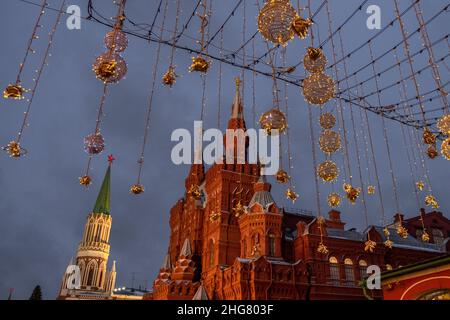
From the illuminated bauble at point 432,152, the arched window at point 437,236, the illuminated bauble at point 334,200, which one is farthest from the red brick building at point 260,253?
the illuminated bauble at point 432,152

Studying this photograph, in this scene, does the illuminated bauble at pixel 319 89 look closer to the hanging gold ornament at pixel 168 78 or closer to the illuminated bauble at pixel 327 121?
the illuminated bauble at pixel 327 121

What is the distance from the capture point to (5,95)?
7.59 meters

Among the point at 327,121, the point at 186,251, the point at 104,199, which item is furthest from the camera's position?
the point at 104,199

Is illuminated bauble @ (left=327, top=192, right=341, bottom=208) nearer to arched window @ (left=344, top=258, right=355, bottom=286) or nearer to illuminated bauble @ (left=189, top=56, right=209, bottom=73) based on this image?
illuminated bauble @ (left=189, top=56, right=209, bottom=73)

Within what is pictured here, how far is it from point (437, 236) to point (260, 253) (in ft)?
83.9

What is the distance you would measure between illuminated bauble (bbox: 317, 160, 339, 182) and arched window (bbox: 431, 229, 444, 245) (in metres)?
38.5

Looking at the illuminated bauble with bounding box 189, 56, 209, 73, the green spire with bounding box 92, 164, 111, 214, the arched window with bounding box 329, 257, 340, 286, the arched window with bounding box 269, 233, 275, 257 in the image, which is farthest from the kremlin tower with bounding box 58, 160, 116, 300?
the illuminated bauble with bounding box 189, 56, 209, 73

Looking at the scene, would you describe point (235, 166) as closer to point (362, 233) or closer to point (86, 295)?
point (362, 233)

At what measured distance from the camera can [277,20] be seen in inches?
287

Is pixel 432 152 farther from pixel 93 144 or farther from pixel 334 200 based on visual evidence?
pixel 93 144

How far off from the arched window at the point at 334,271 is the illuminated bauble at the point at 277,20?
27752mm

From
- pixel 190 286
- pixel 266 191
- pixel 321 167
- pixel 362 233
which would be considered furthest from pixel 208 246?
pixel 321 167

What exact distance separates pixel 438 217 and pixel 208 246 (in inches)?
1127

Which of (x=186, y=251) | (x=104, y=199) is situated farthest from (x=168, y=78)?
(x=104, y=199)
